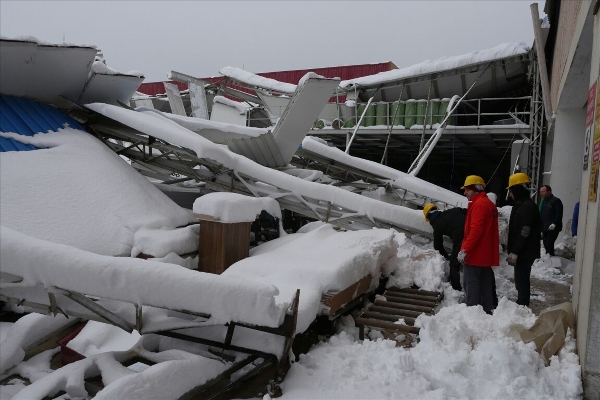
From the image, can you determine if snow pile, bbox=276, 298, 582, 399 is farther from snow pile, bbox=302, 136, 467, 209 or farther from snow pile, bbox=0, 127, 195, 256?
snow pile, bbox=302, 136, 467, 209

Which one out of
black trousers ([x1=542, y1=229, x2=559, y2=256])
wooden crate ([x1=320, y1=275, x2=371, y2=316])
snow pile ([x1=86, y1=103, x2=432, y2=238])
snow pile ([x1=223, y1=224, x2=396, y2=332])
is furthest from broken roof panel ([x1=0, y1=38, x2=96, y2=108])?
black trousers ([x1=542, y1=229, x2=559, y2=256])

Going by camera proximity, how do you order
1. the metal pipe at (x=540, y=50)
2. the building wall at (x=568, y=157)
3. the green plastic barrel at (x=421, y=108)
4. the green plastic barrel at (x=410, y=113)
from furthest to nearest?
the green plastic barrel at (x=410, y=113) → the green plastic barrel at (x=421, y=108) → the metal pipe at (x=540, y=50) → the building wall at (x=568, y=157)

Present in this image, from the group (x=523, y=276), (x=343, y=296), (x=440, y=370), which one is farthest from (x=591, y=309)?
(x=523, y=276)

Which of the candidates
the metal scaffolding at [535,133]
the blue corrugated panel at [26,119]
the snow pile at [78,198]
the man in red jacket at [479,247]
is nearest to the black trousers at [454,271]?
the man in red jacket at [479,247]

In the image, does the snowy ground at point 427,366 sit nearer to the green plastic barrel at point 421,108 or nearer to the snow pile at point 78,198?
the snow pile at point 78,198

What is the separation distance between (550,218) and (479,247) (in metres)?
4.20

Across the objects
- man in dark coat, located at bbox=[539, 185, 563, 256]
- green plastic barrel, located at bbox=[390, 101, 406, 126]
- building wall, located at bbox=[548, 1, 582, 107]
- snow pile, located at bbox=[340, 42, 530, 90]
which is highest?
snow pile, located at bbox=[340, 42, 530, 90]

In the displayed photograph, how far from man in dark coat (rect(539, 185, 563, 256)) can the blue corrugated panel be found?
817 centimetres

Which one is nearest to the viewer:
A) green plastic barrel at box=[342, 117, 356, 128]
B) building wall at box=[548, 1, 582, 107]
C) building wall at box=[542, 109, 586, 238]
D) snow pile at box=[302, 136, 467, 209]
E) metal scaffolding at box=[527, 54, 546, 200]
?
building wall at box=[548, 1, 582, 107]

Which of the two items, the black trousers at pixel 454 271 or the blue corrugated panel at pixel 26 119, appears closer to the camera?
the black trousers at pixel 454 271

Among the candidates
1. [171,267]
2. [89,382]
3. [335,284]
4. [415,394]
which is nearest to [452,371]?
[415,394]

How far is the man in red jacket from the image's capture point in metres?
4.66

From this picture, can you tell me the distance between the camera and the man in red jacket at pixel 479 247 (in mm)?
4656

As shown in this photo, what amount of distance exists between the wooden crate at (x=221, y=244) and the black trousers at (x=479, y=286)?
255 centimetres
